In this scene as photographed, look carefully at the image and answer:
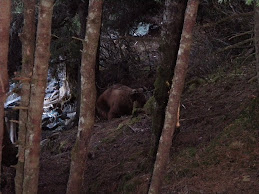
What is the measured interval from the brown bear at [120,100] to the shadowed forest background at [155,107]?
1.30 feet

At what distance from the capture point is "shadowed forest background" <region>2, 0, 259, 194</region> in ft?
24.9

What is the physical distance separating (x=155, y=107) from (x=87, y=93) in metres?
1.69

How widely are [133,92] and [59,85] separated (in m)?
7.03

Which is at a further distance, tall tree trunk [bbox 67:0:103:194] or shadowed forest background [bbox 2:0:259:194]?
shadowed forest background [bbox 2:0:259:194]

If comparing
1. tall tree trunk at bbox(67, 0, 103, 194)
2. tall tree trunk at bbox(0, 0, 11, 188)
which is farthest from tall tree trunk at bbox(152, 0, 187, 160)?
tall tree trunk at bbox(0, 0, 11, 188)

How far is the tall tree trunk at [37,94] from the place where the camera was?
22.5 feet

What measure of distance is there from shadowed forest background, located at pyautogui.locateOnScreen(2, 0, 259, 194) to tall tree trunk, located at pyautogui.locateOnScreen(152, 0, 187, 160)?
140mm

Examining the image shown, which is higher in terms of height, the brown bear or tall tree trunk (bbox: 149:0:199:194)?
tall tree trunk (bbox: 149:0:199:194)

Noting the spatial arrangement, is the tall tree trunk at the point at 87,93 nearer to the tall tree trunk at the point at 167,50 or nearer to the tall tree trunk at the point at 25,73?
the tall tree trunk at the point at 25,73

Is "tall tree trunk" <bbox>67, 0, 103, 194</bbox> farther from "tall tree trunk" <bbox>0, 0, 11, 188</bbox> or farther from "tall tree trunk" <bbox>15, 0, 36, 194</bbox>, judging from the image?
"tall tree trunk" <bbox>0, 0, 11, 188</bbox>

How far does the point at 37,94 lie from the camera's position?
6.98 m

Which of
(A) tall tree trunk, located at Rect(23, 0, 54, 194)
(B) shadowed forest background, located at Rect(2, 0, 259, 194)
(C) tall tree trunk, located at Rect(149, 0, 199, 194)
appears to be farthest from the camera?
(B) shadowed forest background, located at Rect(2, 0, 259, 194)

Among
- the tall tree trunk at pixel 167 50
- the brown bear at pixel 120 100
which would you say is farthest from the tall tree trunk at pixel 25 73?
the brown bear at pixel 120 100

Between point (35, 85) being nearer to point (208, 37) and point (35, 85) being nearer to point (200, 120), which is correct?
point (200, 120)
